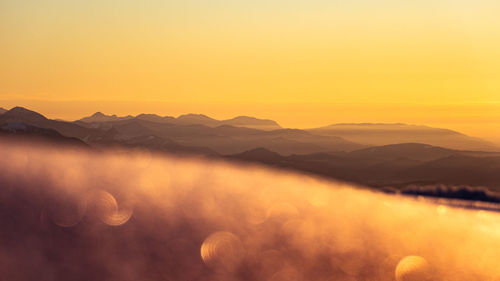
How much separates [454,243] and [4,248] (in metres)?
12.8

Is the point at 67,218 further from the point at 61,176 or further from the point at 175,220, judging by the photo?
the point at 61,176

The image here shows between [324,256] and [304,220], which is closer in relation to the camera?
[324,256]

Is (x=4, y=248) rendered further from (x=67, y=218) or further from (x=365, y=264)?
(x=365, y=264)

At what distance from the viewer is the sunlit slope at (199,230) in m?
11.3

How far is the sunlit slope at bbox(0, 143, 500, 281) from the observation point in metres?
11.3

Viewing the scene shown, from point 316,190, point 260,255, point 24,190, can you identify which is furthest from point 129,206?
point 316,190

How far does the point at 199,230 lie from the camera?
49.1ft

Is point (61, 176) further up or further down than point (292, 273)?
further up

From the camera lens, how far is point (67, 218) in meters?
13.2

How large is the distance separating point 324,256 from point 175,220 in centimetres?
407

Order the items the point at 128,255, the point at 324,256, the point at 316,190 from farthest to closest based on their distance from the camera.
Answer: the point at 316,190
the point at 324,256
the point at 128,255

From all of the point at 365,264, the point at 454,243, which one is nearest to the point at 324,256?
the point at 365,264

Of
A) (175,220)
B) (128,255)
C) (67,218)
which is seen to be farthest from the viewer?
(175,220)

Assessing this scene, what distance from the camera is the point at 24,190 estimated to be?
48.7ft
